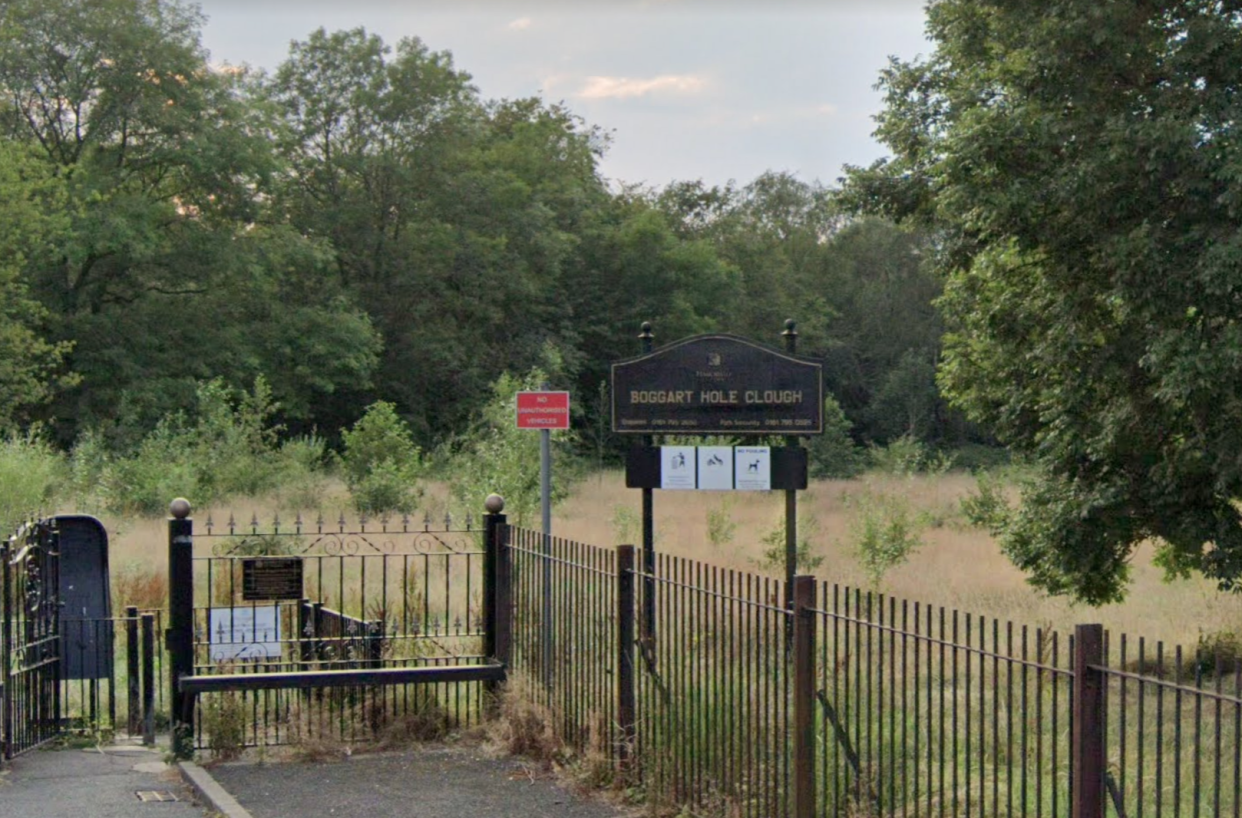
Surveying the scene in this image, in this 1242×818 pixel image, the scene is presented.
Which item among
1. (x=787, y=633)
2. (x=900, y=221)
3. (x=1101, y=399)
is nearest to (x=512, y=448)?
(x=900, y=221)

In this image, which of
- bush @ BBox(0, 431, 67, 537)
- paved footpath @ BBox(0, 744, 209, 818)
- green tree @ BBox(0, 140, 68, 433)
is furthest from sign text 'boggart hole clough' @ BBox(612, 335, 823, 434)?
green tree @ BBox(0, 140, 68, 433)

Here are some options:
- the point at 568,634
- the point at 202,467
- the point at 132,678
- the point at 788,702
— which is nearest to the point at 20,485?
the point at 202,467

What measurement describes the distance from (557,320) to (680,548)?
36.2m

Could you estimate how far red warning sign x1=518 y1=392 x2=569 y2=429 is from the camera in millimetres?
11625

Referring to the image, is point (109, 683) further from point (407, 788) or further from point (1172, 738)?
point (1172, 738)

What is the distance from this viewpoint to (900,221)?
16016 mm

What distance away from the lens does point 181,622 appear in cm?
973

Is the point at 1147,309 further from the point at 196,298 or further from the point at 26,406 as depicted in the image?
the point at 196,298

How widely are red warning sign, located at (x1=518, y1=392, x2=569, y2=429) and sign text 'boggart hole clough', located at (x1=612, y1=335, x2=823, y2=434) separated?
194cm

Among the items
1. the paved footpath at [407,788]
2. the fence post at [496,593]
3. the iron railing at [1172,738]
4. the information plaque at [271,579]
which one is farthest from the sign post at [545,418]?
the iron railing at [1172,738]

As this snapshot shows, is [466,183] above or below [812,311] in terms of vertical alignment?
above

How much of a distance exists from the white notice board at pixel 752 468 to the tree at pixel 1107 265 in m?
2.37

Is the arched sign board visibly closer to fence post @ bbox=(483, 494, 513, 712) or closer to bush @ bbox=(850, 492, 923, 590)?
fence post @ bbox=(483, 494, 513, 712)

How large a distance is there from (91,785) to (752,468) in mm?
6521
